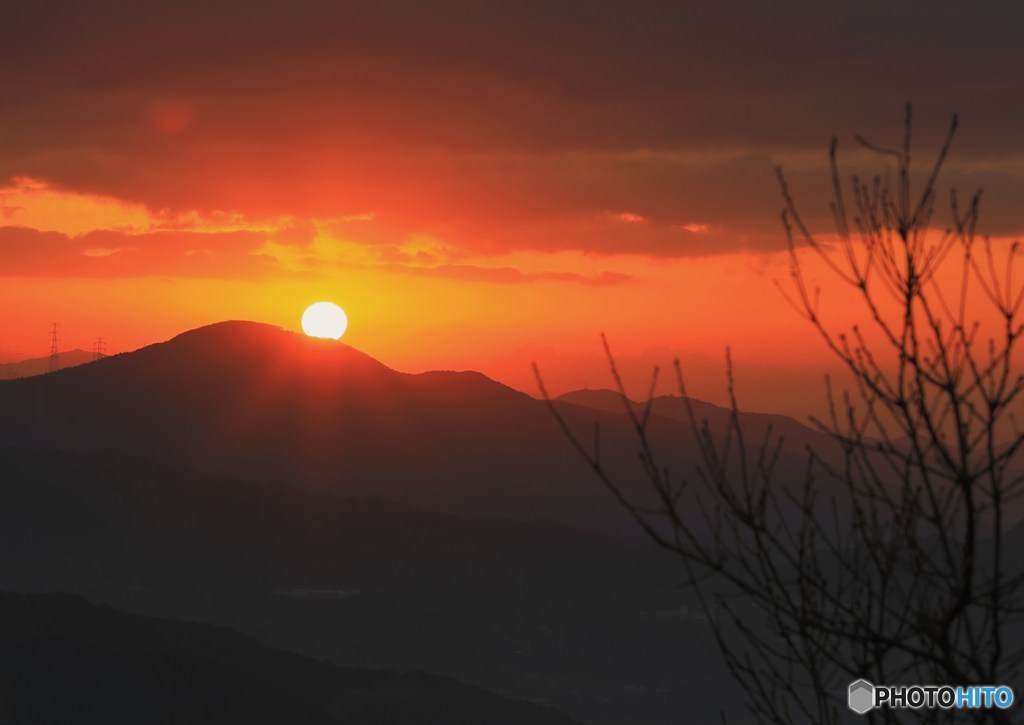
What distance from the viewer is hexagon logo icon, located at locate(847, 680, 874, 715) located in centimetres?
826

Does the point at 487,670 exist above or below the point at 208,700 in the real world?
below

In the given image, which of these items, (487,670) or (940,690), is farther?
(487,670)

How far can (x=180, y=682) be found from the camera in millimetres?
119875

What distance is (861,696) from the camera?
8.40 m

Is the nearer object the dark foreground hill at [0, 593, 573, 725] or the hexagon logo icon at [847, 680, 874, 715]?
the hexagon logo icon at [847, 680, 874, 715]

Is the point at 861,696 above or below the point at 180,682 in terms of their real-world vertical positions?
above

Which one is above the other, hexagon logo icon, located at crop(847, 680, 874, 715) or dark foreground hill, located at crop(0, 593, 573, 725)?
hexagon logo icon, located at crop(847, 680, 874, 715)

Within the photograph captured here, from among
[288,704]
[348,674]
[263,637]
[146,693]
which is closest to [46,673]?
[146,693]

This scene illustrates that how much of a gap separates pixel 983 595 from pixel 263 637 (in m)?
203

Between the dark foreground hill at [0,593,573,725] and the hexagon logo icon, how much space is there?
112811mm

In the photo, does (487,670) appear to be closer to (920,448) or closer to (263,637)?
(263,637)

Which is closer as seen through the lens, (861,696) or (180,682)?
(861,696)

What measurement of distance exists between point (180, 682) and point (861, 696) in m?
121

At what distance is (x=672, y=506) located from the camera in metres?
7.00
